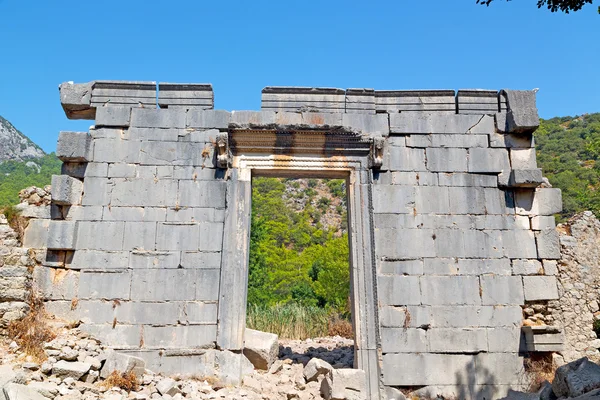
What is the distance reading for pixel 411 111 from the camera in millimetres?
7434

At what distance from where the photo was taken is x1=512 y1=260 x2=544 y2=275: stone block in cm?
687

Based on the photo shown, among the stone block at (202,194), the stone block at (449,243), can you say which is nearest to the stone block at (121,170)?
the stone block at (202,194)

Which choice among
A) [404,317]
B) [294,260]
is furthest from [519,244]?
[294,260]

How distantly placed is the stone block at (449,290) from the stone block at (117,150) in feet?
15.9

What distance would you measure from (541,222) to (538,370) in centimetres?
221

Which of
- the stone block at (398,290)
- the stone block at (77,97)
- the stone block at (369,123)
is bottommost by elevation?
the stone block at (398,290)

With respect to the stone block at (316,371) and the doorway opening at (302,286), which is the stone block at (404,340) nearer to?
the stone block at (316,371)

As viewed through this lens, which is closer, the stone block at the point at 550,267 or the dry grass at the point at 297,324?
the stone block at the point at 550,267

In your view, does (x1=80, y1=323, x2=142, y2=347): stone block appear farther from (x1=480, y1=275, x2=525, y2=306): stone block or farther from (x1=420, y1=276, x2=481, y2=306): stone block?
(x1=480, y1=275, x2=525, y2=306): stone block

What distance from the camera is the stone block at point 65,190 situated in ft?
22.2

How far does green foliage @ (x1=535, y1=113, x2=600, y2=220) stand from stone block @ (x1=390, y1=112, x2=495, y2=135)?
1022 centimetres

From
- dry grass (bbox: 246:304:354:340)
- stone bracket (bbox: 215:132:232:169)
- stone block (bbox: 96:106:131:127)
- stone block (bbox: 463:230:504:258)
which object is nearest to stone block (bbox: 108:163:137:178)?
stone block (bbox: 96:106:131:127)

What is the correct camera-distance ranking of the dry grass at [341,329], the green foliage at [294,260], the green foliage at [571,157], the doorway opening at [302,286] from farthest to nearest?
the green foliage at [571,157], the green foliage at [294,260], the dry grass at [341,329], the doorway opening at [302,286]

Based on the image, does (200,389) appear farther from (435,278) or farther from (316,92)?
(316,92)
